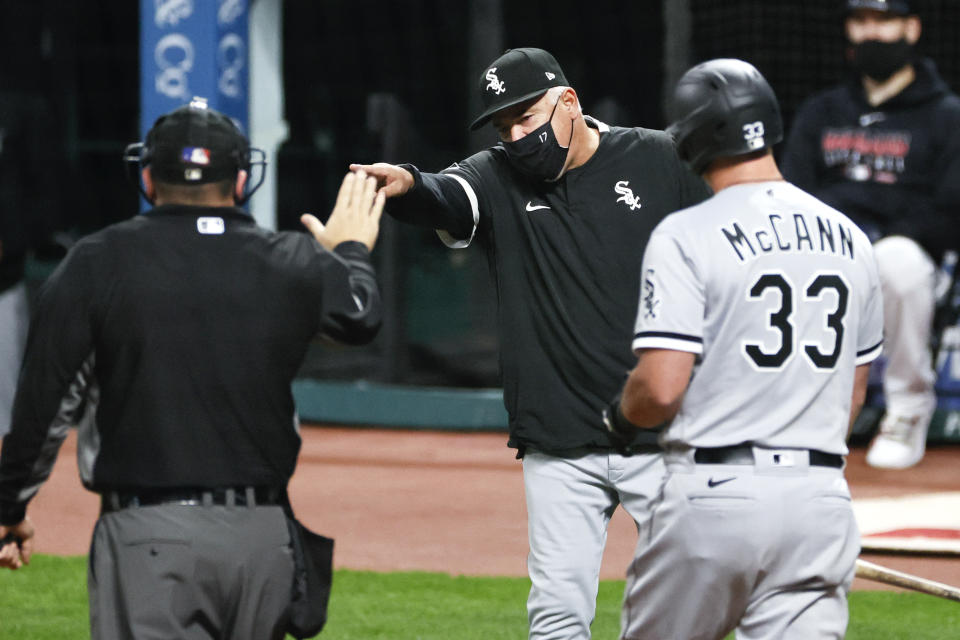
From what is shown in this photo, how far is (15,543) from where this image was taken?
3445 mm

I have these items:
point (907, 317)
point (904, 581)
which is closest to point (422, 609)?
point (904, 581)

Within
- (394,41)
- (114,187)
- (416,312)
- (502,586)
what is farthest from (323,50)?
(502,586)

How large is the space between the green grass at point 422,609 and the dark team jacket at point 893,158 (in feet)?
10.9

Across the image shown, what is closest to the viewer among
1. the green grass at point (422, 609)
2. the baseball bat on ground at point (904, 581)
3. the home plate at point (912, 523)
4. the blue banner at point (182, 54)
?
the baseball bat on ground at point (904, 581)

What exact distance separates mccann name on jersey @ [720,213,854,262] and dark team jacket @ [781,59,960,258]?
233 inches

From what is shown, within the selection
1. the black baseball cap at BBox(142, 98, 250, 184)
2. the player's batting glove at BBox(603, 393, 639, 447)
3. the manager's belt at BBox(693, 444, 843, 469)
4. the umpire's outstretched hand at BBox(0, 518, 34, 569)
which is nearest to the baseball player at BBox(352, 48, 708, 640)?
the player's batting glove at BBox(603, 393, 639, 447)

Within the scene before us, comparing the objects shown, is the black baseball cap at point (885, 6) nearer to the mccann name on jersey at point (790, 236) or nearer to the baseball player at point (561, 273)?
the baseball player at point (561, 273)

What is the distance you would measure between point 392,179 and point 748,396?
56.5 inches

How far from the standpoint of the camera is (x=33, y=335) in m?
3.16

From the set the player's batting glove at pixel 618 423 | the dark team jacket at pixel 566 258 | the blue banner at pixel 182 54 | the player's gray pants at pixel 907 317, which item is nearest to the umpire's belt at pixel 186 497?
the player's batting glove at pixel 618 423

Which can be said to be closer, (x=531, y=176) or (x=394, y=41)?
(x=531, y=176)

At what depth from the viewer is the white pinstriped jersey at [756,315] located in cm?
315

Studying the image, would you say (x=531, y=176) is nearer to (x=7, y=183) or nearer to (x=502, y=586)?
(x=502, y=586)

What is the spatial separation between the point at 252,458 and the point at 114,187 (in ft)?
38.7
